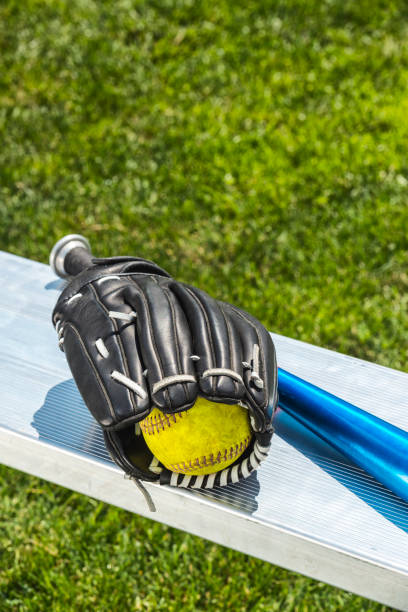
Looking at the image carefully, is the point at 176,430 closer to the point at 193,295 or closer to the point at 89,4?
the point at 193,295

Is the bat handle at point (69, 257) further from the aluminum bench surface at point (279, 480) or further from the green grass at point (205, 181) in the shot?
the green grass at point (205, 181)

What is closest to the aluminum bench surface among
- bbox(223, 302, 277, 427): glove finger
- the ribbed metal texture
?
the ribbed metal texture

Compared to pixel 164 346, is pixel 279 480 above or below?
below

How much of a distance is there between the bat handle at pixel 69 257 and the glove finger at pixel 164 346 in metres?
0.45

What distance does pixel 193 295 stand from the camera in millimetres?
1435

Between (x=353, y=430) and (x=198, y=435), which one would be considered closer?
(x=198, y=435)

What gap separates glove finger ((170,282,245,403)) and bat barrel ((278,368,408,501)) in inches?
12.6

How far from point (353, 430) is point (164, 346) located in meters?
0.52

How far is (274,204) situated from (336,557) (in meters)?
2.23

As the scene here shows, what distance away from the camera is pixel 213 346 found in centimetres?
133

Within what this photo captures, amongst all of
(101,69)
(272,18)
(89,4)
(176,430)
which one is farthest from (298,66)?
(176,430)

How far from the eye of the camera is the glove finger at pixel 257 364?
1.31 m

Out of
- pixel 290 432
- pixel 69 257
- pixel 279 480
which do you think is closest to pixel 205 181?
pixel 69 257

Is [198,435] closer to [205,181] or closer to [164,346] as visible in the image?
[164,346]
